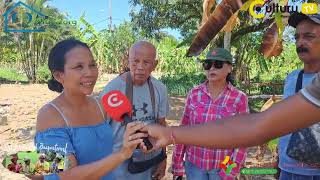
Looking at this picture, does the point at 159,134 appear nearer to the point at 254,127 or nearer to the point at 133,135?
the point at 133,135

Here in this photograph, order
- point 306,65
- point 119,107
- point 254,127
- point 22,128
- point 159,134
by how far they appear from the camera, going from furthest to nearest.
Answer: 1. point 22,128
2. point 306,65
3. point 119,107
4. point 159,134
5. point 254,127

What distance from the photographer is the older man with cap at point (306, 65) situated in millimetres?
2346

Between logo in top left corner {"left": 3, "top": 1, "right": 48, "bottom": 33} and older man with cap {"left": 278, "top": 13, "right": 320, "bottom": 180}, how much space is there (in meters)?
20.3

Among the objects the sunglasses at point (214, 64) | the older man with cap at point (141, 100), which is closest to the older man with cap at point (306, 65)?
the sunglasses at point (214, 64)

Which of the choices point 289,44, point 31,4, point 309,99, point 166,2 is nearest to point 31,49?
point 31,4

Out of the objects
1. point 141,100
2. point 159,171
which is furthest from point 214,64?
point 159,171

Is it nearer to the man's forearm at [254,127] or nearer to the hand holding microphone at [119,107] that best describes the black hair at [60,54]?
the hand holding microphone at [119,107]

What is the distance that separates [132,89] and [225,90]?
74cm

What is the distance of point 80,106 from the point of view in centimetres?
205

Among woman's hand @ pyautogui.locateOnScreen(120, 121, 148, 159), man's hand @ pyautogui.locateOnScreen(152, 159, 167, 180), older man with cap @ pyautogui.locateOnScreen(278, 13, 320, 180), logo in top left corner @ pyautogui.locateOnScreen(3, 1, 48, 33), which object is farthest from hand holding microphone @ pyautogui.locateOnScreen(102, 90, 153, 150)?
logo in top left corner @ pyautogui.locateOnScreen(3, 1, 48, 33)

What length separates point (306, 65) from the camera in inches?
96.1

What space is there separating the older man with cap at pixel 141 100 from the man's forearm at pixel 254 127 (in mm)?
1499

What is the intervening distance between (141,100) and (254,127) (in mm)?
1710

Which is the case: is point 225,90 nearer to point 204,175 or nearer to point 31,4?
point 204,175
